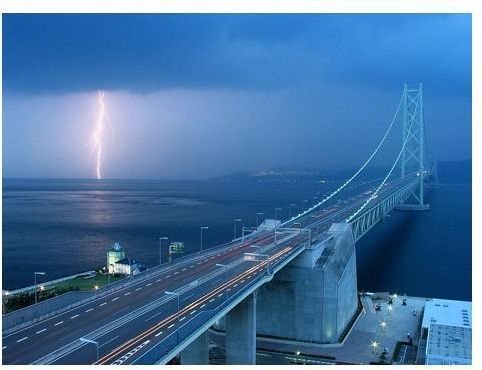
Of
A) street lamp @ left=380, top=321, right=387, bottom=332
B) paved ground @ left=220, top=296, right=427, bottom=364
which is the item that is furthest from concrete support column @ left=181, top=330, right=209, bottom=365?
street lamp @ left=380, top=321, right=387, bottom=332

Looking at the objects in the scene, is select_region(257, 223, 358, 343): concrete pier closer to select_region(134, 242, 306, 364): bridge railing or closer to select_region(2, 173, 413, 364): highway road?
select_region(2, 173, 413, 364): highway road

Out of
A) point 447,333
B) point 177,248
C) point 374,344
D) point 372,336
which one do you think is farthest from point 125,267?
point 447,333

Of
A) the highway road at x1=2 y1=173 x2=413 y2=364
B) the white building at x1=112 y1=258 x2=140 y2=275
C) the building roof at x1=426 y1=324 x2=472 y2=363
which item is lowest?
the building roof at x1=426 y1=324 x2=472 y2=363

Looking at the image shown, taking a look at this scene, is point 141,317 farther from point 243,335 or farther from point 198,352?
point 243,335

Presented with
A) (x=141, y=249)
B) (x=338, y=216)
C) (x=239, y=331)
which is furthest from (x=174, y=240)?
(x=239, y=331)

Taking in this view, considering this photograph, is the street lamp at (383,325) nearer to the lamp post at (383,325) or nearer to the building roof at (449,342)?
the lamp post at (383,325)

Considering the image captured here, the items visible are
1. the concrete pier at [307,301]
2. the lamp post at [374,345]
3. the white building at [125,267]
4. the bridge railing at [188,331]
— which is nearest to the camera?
the bridge railing at [188,331]

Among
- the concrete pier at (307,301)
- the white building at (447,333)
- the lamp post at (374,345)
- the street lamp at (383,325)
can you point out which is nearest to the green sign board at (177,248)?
the concrete pier at (307,301)
